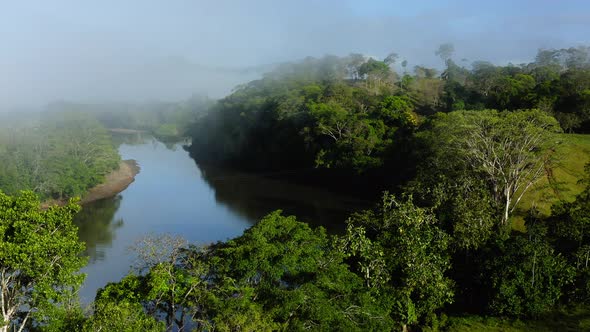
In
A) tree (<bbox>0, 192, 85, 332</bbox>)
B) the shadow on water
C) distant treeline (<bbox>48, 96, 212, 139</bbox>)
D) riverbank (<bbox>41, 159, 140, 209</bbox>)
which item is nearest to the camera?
tree (<bbox>0, 192, 85, 332</bbox>)

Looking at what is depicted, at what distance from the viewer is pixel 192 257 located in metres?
22.1

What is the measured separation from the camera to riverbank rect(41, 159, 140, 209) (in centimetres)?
6110

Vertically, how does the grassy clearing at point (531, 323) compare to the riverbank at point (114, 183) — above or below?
above

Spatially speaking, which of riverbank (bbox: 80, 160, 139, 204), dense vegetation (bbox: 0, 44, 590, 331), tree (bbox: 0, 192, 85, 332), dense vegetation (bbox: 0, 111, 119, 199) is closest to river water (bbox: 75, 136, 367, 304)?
riverbank (bbox: 80, 160, 139, 204)

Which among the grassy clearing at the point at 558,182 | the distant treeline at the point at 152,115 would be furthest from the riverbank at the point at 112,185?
the distant treeline at the point at 152,115

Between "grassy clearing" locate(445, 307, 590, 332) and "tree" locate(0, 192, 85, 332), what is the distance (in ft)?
59.0

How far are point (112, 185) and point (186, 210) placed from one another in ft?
65.1

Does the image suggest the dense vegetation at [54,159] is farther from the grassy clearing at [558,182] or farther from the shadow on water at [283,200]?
the grassy clearing at [558,182]

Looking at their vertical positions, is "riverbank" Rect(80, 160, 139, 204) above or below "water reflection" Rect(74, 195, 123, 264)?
below

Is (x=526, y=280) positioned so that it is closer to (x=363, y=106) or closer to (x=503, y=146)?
(x=503, y=146)

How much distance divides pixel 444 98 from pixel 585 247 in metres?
64.0

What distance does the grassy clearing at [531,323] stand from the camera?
23.9m

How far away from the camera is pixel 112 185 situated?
70188 mm

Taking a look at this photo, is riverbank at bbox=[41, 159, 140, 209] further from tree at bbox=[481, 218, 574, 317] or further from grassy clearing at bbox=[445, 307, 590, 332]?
tree at bbox=[481, 218, 574, 317]
